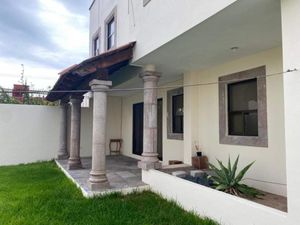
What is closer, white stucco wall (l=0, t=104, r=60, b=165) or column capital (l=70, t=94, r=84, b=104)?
column capital (l=70, t=94, r=84, b=104)

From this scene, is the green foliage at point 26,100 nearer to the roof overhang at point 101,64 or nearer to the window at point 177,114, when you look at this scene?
the window at point 177,114

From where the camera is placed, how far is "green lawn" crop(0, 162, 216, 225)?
4641 millimetres

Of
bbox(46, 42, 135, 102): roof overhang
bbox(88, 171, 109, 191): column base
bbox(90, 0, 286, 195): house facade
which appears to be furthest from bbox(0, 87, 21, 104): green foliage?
bbox(88, 171, 109, 191): column base

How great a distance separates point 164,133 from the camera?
954 cm

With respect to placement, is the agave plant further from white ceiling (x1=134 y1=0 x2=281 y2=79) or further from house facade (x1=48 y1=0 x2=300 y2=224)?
white ceiling (x1=134 y1=0 x2=281 y2=79)

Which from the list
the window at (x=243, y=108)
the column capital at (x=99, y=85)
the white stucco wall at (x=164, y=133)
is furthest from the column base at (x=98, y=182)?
the window at (x=243, y=108)

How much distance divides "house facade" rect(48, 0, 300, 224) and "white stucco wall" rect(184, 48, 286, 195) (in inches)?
0.9

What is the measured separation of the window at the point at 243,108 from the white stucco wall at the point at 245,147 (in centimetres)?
38

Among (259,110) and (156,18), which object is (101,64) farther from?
(259,110)

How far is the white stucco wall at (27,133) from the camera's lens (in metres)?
11.5

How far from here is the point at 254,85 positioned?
598cm

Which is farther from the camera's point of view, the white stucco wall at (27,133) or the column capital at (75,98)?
the white stucco wall at (27,133)

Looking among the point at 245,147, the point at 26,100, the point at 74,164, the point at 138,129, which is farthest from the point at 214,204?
the point at 26,100

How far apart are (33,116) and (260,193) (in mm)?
10896
